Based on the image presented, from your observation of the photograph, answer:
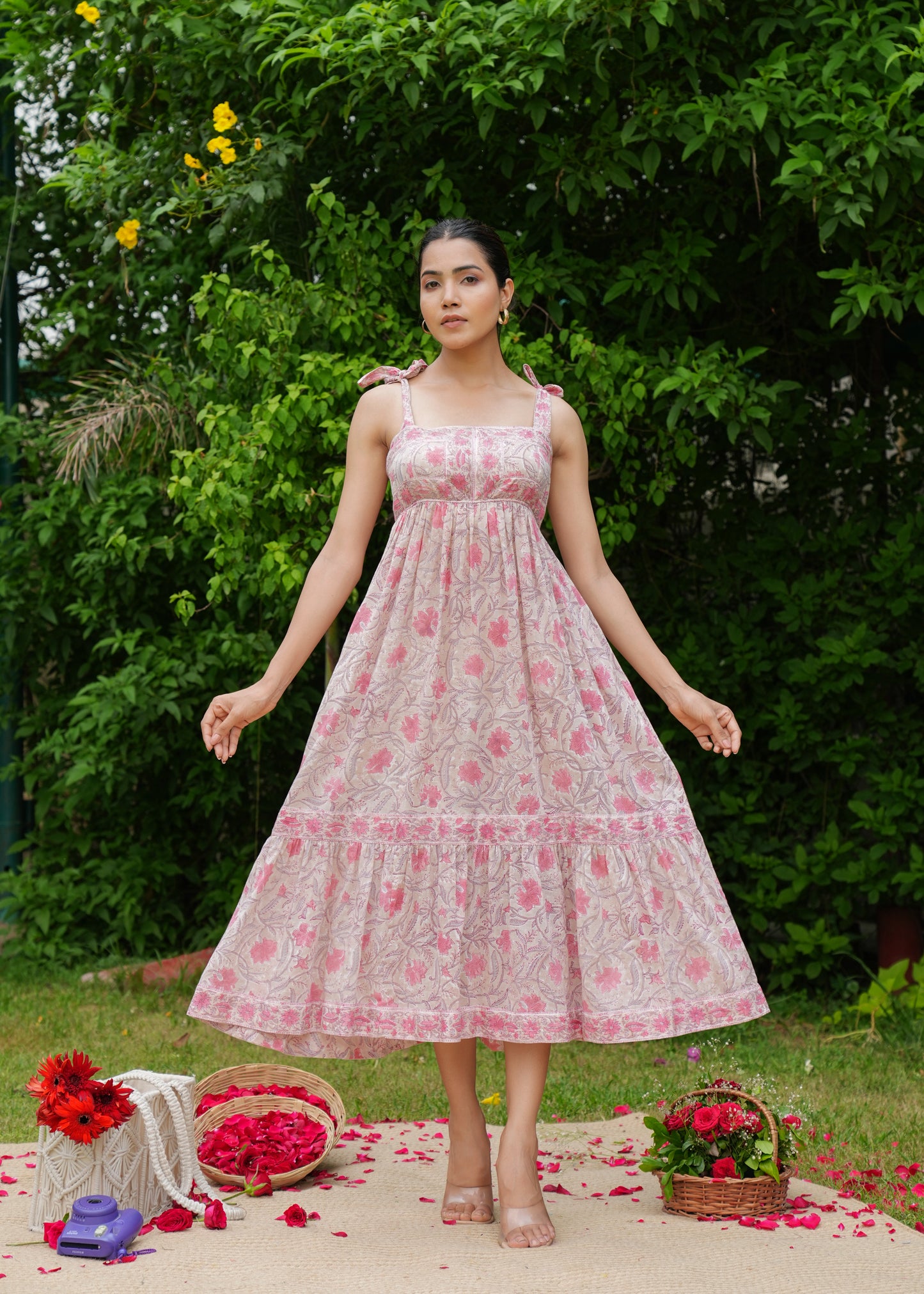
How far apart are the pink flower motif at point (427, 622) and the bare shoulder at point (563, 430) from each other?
0.41 meters

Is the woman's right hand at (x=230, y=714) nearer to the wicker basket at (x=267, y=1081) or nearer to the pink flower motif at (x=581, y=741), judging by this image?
the pink flower motif at (x=581, y=741)

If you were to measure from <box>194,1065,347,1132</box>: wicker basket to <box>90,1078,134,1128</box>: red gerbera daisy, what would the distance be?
0.59 meters

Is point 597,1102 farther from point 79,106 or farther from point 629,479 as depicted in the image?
point 79,106

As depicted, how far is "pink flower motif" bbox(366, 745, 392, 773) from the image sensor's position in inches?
100

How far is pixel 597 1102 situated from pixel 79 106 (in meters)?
3.79

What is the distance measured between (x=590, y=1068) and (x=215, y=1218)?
166 centimetres

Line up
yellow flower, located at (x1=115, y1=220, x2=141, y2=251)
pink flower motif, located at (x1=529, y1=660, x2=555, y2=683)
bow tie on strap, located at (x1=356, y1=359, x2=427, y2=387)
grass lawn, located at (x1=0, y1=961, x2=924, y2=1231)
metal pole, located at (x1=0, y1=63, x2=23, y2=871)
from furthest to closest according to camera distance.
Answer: metal pole, located at (x1=0, y1=63, x2=23, y2=871), yellow flower, located at (x1=115, y1=220, x2=141, y2=251), grass lawn, located at (x1=0, y1=961, x2=924, y2=1231), bow tie on strap, located at (x1=356, y1=359, x2=427, y2=387), pink flower motif, located at (x1=529, y1=660, x2=555, y2=683)

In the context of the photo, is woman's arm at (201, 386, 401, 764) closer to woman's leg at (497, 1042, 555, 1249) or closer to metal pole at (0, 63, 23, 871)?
woman's leg at (497, 1042, 555, 1249)

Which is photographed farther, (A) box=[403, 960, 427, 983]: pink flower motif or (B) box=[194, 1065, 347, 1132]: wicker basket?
(B) box=[194, 1065, 347, 1132]: wicker basket

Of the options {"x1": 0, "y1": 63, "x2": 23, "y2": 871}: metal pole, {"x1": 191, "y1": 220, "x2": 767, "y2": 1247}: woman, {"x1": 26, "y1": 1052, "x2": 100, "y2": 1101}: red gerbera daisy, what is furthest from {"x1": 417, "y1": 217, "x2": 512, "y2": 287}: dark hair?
{"x1": 0, "y1": 63, "x2": 23, "y2": 871}: metal pole

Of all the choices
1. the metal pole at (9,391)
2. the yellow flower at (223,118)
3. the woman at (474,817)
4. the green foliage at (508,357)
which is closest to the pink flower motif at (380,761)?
the woman at (474,817)

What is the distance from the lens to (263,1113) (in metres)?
3.11

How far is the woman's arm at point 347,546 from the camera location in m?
2.63

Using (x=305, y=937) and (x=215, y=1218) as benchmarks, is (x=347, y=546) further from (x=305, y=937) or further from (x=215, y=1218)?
(x=215, y=1218)
